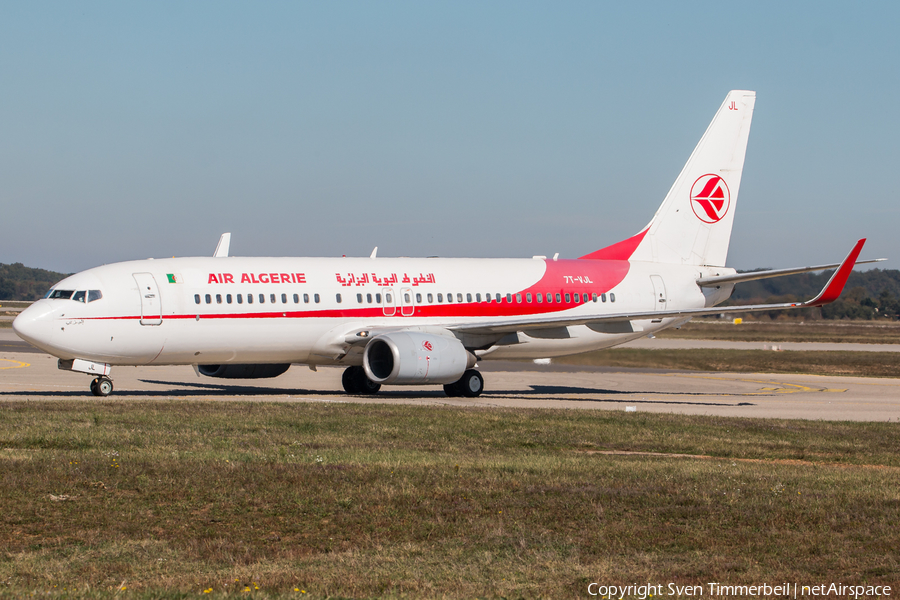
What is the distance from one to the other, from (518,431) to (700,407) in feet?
30.7

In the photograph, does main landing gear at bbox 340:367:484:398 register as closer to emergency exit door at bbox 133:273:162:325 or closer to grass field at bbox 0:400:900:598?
emergency exit door at bbox 133:273:162:325

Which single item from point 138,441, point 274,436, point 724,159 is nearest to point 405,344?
point 274,436

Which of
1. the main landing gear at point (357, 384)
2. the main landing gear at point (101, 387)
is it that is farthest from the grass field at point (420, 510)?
the main landing gear at point (357, 384)

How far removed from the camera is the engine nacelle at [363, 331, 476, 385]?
26859 mm

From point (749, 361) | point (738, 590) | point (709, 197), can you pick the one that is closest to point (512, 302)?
point (709, 197)

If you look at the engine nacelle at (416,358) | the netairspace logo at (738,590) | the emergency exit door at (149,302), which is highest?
the emergency exit door at (149,302)

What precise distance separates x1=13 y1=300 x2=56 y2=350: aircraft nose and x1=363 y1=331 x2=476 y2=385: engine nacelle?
8.11 metres

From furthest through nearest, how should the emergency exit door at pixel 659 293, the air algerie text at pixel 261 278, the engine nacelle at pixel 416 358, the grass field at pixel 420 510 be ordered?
the emergency exit door at pixel 659 293
the air algerie text at pixel 261 278
the engine nacelle at pixel 416 358
the grass field at pixel 420 510

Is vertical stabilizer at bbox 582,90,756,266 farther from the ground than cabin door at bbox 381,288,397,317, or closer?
farther from the ground

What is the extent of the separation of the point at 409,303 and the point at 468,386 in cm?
303

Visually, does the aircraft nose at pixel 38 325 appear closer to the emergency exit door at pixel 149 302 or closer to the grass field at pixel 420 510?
the emergency exit door at pixel 149 302

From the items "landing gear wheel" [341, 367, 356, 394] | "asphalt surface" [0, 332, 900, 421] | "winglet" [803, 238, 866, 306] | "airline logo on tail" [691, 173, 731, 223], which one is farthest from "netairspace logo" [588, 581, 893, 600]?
"airline logo on tail" [691, 173, 731, 223]

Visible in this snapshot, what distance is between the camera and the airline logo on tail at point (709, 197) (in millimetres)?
35750

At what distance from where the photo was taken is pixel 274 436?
17.6m
